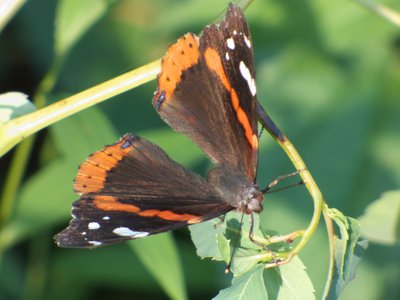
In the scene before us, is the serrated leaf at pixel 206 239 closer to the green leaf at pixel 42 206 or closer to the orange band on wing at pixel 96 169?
the orange band on wing at pixel 96 169

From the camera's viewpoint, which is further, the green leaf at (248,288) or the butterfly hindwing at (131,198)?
the butterfly hindwing at (131,198)

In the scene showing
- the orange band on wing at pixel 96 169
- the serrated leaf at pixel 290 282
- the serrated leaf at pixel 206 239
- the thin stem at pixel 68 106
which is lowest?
the serrated leaf at pixel 290 282

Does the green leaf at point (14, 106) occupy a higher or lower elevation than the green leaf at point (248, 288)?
higher

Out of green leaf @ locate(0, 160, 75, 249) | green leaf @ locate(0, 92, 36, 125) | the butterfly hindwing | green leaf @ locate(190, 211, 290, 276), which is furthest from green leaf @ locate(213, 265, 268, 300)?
green leaf @ locate(0, 160, 75, 249)

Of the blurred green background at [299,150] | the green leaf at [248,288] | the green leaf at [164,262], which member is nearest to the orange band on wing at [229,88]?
the green leaf at [248,288]

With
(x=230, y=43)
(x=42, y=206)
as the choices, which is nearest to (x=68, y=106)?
(x=230, y=43)
